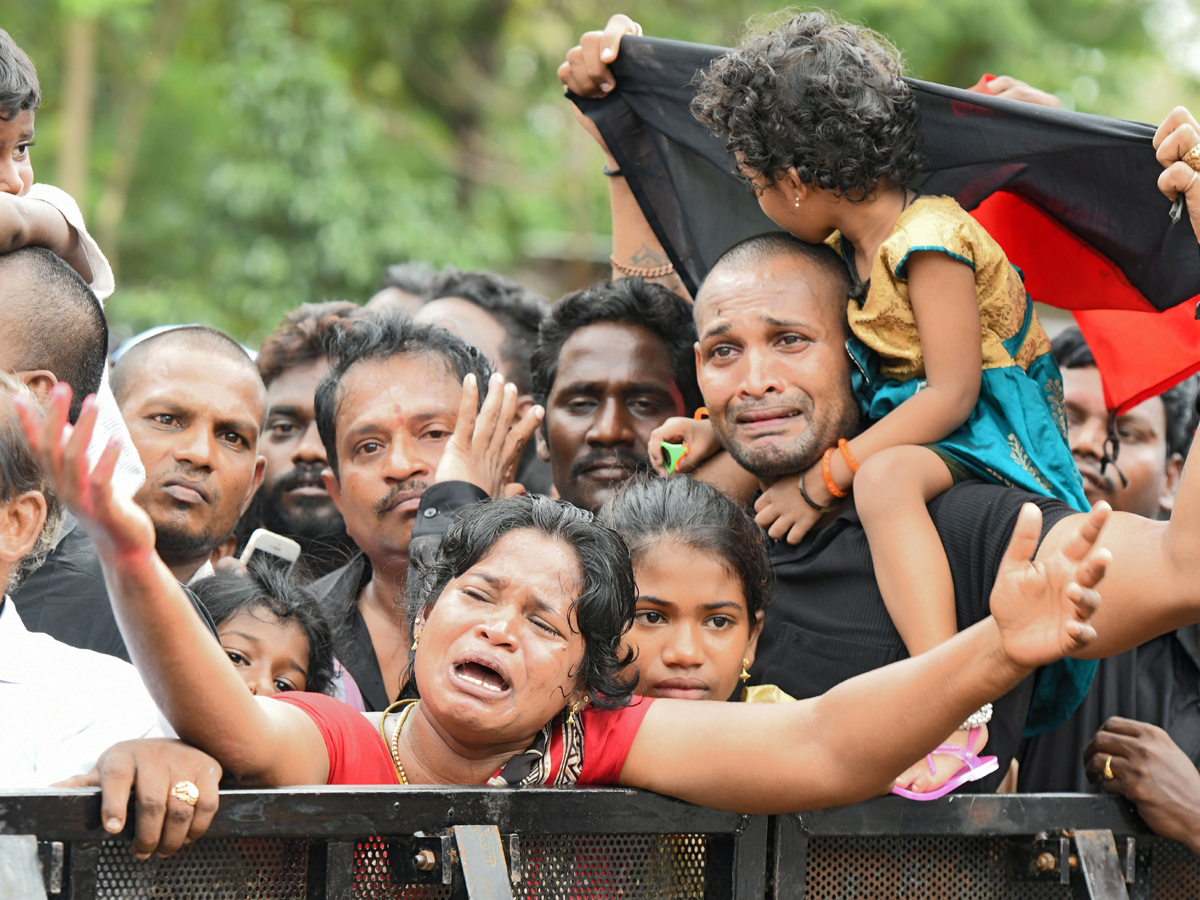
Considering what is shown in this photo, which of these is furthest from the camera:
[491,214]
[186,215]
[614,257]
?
[491,214]

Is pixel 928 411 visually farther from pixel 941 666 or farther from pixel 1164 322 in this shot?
pixel 941 666

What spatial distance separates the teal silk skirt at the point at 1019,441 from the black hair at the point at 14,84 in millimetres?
→ 1889

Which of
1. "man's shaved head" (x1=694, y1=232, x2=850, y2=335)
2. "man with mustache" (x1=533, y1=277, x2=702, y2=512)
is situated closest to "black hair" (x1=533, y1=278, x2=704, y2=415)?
"man with mustache" (x1=533, y1=277, x2=702, y2=512)

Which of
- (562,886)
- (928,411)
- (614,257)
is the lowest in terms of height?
(562,886)

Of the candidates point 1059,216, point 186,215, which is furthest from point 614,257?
point 186,215

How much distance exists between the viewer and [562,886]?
75.2 inches

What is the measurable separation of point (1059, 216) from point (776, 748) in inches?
61.0

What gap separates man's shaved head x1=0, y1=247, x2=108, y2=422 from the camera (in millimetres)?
2641

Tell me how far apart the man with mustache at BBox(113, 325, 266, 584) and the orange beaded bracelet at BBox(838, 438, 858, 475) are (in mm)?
1561

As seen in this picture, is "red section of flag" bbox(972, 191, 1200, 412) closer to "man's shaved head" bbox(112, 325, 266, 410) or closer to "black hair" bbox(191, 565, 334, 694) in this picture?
"black hair" bbox(191, 565, 334, 694)

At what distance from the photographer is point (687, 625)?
2.65m

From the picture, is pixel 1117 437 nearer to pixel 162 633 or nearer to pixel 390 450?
pixel 390 450

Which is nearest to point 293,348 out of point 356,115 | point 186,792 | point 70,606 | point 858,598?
point 70,606

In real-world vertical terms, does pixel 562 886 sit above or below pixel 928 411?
below
